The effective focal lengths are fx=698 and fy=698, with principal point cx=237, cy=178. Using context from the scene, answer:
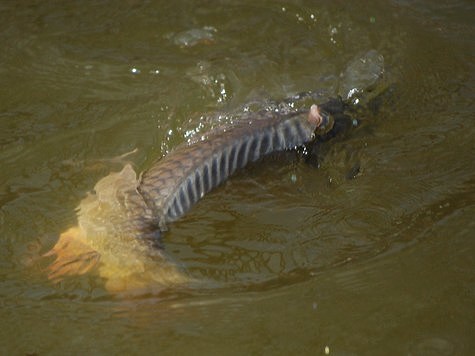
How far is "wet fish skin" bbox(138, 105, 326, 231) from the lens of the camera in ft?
12.5

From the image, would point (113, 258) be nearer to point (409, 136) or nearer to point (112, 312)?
point (112, 312)

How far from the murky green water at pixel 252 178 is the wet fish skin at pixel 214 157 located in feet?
0.38

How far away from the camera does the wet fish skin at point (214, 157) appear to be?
382 centimetres

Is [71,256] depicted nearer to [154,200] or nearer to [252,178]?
[154,200]

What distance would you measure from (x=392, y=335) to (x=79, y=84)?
297cm

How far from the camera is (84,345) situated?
10.3 feet

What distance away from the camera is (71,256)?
3.64 meters

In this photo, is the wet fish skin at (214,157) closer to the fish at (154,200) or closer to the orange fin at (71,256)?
the fish at (154,200)

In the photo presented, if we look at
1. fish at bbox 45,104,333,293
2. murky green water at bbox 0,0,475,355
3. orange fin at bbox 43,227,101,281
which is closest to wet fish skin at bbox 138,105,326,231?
fish at bbox 45,104,333,293

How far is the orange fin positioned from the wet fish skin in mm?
404

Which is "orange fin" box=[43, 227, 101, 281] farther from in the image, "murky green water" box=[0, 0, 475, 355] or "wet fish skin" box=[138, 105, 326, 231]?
"wet fish skin" box=[138, 105, 326, 231]

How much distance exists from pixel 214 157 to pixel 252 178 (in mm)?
352

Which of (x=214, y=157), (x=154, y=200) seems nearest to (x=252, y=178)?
(x=214, y=157)

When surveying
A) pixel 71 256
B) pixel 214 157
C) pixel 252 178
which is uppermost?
pixel 214 157
